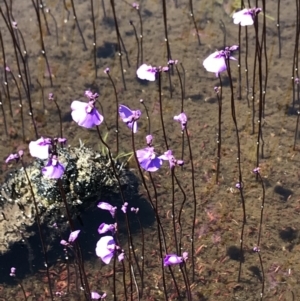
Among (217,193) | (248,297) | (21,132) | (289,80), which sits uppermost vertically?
(289,80)

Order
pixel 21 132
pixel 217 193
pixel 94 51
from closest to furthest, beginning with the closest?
pixel 217 193
pixel 21 132
pixel 94 51

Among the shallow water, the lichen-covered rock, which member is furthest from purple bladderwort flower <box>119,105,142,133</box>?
the shallow water

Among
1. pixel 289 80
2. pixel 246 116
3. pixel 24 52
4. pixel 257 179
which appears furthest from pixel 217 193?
pixel 24 52

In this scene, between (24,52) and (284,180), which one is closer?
(284,180)

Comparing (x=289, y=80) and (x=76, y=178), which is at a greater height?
(x=289, y=80)

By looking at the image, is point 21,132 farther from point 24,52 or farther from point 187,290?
point 187,290

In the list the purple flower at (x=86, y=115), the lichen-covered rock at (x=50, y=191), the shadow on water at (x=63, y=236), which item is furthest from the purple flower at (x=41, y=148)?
the shadow on water at (x=63, y=236)

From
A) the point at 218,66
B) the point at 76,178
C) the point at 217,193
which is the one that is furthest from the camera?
the point at 217,193
